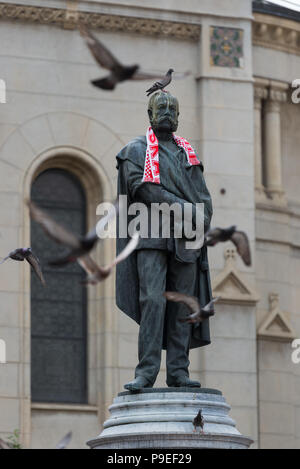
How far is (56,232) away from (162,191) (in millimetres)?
2647

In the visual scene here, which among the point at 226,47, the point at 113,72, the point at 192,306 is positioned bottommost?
the point at 192,306

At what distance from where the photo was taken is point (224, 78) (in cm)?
2975

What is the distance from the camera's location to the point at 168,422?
571 inches

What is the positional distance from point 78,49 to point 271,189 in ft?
17.7

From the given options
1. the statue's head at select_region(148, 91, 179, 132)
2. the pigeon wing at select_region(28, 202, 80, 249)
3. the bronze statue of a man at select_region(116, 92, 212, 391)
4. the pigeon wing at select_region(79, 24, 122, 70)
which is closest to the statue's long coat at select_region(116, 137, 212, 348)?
the bronze statue of a man at select_region(116, 92, 212, 391)

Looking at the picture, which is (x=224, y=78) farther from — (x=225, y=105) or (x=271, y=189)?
(x=271, y=189)

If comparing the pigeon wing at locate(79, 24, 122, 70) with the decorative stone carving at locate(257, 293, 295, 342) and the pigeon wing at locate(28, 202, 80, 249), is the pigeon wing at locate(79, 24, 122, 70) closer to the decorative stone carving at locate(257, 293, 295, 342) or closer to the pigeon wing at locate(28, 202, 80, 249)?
the pigeon wing at locate(28, 202, 80, 249)

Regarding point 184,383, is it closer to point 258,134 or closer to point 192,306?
point 192,306

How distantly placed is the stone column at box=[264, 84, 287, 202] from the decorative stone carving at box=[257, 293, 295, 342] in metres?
2.54

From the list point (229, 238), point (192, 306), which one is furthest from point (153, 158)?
point (192, 306)

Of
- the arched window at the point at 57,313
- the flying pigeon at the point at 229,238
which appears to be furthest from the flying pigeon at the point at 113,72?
the arched window at the point at 57,313

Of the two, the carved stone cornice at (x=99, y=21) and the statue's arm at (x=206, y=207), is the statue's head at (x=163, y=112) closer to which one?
the statue's arm at (x=206, y=207)

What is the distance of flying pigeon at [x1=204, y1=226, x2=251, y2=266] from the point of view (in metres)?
14.4
